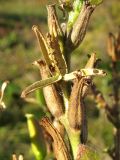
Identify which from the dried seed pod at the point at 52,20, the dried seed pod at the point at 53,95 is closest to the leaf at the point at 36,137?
the dried seed pod at the point at 53,95

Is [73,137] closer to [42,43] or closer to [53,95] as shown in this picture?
[53,95]

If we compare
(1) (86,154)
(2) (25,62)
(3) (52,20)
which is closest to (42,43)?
(3) (52,20)

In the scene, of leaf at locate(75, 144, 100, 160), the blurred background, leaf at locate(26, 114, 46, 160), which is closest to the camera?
leaf at locate(75, 144, 100, 160)

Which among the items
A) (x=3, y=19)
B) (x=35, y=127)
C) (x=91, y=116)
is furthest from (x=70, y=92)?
(x=3, y=19)

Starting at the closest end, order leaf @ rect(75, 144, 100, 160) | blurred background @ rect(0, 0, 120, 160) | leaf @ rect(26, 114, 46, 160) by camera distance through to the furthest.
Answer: leaf @ rect(75, 144, 100, 160) < leaf @ rect(26, 114, 46, 160) < blurred background @ rect(0, 0, 120, 160)

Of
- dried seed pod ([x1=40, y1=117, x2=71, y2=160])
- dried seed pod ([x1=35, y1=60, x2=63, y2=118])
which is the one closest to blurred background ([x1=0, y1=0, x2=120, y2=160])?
dried seed pod ([x1=35, y1=60, x2=63, y2=118])

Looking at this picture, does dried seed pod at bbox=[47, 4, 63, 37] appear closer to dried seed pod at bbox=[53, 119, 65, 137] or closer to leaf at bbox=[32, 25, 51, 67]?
leaf at bbox=[32, 25, 51, 67]

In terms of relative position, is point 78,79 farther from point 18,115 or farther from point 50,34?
point 18,115
